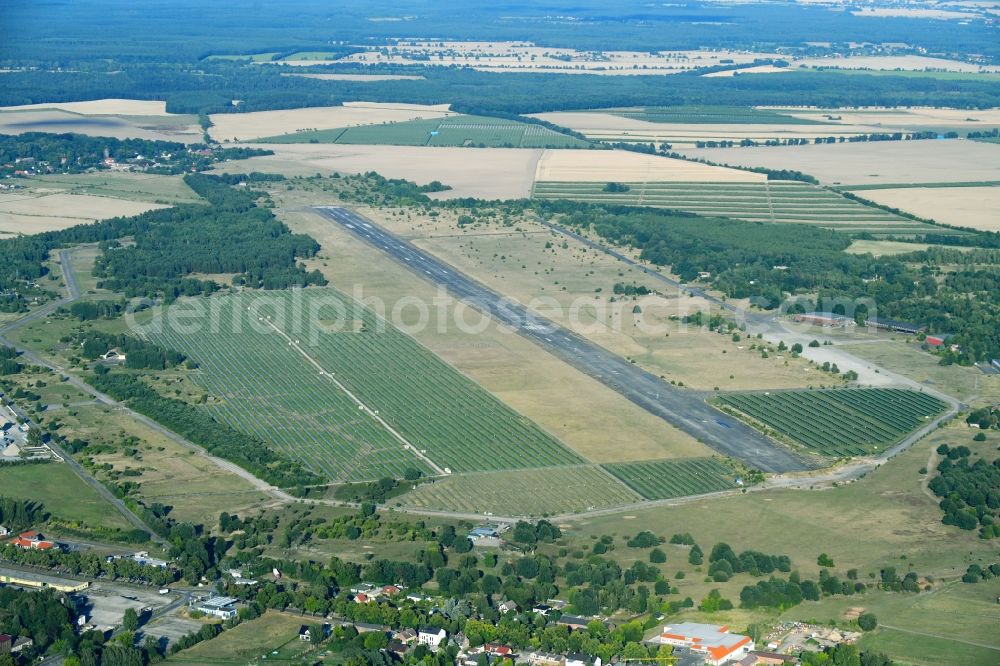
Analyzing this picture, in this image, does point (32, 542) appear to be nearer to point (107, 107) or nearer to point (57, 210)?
point (57, 210)

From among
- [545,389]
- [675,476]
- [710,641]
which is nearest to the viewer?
[710,641]

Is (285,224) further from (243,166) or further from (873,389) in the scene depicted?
(873,389)

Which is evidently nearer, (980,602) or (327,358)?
(980,602)

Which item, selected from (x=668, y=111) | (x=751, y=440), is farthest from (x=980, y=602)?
(x=668, y=111)

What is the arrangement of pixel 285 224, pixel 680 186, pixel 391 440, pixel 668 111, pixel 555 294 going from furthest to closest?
1. pixel 668 111
2. pixel 680 186
3. pixel 285 224
4. pixel 555 294
5. pixel 391 440

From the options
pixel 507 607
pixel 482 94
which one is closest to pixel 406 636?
pixel 507 607

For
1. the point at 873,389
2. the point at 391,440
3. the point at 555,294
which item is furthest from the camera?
the point at 555,294
